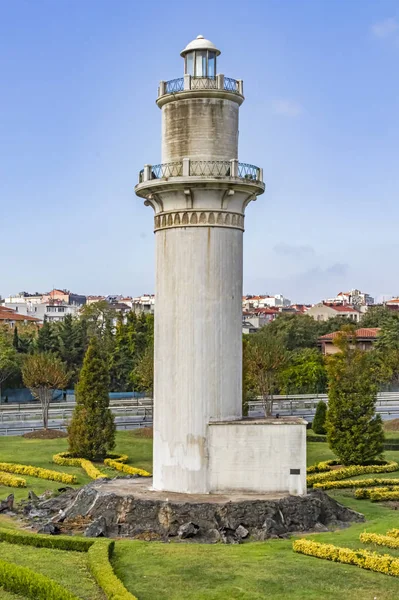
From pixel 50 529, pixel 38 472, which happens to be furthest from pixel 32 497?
pixel 50 529

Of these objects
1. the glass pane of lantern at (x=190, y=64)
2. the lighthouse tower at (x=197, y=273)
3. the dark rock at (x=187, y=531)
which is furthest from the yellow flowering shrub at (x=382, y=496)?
the glass pane of lantern at (x=190, y=64)

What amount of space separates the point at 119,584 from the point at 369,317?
99.8 metres

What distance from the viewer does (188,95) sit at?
26.3 meters

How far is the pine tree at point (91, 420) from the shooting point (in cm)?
3828

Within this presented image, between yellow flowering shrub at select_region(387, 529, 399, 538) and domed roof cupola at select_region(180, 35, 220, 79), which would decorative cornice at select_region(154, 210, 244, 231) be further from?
yellow flowering shrub at select_region(387, 529, 399, 538)

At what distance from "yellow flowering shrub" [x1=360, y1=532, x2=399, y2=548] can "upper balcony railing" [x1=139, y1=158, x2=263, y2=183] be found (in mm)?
11474

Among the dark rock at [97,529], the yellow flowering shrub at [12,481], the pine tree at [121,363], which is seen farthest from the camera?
the pine tree at [121,363]

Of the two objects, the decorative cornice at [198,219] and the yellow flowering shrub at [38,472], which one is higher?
the decorative cornice at [198,219]

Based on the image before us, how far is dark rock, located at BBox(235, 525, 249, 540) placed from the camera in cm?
2258

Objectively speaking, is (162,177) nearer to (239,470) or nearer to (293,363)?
(239,470)

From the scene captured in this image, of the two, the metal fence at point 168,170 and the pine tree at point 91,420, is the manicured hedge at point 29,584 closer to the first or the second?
the metal fence at point 168,170

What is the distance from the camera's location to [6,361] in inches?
2640

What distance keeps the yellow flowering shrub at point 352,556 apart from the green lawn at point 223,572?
0.23 m

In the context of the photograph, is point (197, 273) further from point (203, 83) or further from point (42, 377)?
point (42, 377)
